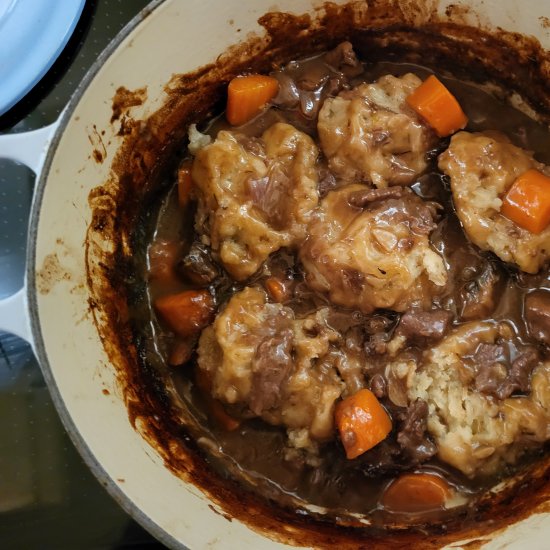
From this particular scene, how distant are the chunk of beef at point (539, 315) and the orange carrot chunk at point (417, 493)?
0.53 meters

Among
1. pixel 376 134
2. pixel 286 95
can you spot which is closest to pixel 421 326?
pixel 376 134

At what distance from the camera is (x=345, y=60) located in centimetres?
214

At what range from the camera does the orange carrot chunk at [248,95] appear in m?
2.12

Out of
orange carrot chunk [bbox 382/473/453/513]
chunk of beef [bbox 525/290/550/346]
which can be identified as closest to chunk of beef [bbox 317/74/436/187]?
chunk of beef [bbox 525/290/550/346]

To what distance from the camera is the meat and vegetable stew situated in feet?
6.48

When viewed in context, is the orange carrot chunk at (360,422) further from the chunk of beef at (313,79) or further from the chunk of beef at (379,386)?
the chunk of beef at (313,79)

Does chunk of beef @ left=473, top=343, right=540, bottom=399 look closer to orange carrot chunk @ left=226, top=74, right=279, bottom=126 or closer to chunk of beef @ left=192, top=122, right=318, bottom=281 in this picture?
chunk of beef @ left=192, top=122, right=318, bottom=281

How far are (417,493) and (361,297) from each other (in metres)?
0.63

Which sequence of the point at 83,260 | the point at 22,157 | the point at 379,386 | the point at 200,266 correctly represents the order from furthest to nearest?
the point at 200,266 < the point at 379,386 < the point at 83,260 < the point at 22,157

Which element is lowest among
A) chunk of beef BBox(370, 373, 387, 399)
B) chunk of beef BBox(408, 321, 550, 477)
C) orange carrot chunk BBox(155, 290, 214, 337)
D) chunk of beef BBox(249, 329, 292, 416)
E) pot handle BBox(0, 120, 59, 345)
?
chunk of beef BBox(408, 321, 550, 477)

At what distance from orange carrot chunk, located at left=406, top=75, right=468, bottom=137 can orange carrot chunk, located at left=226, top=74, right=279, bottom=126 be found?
436 millimetres

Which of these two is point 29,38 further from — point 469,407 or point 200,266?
point 469,407

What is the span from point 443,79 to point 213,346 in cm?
115

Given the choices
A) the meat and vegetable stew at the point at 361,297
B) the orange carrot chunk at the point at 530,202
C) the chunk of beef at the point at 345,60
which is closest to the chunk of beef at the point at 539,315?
the meat and vegetable stew at the point at 361,297
